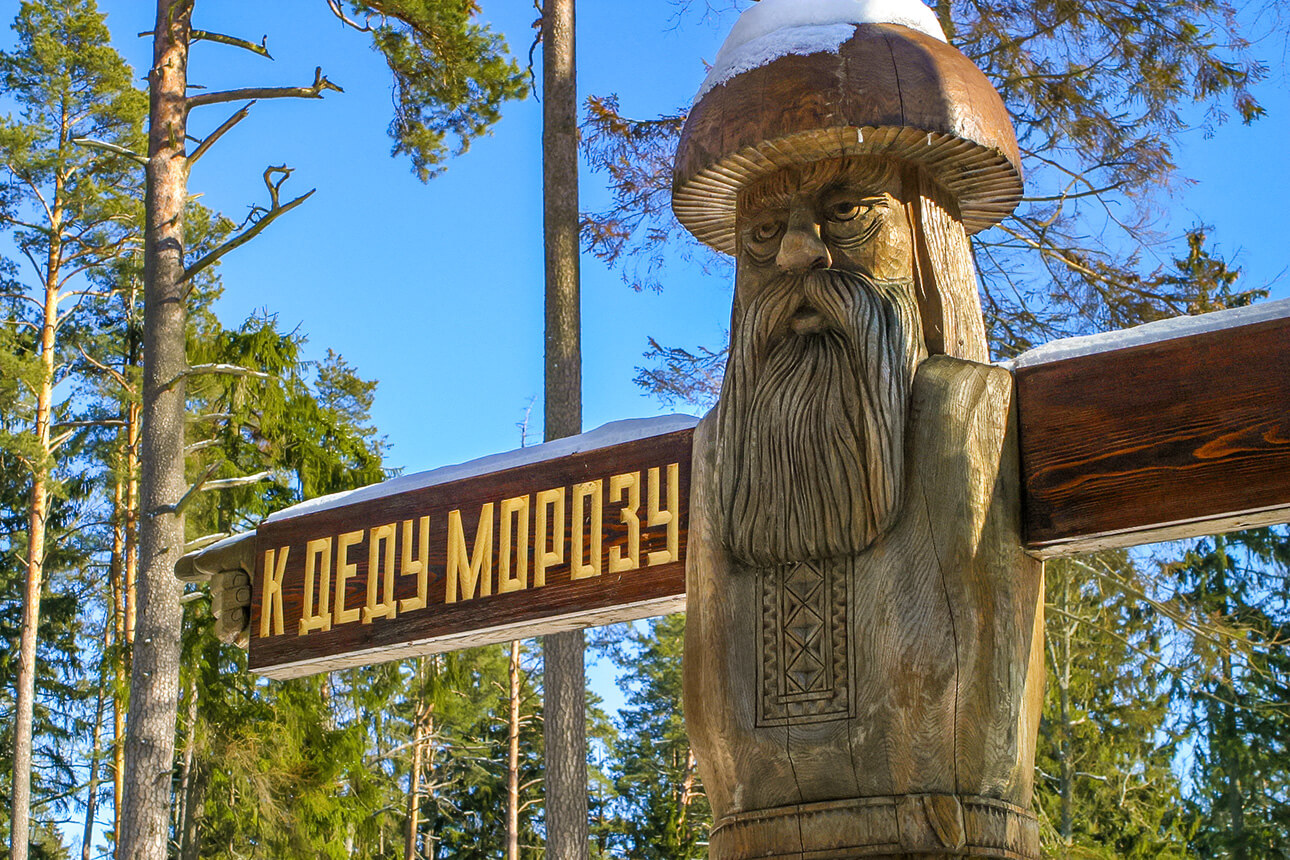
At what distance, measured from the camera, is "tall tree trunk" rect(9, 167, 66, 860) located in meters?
17.9

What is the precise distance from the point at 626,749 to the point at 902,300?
26.5 m

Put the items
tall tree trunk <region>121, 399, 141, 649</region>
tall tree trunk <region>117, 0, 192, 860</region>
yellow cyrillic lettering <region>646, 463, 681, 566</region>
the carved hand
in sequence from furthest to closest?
tall tree trunk <region>121, 399, 141, 649</region>
tall tree trunk <region>117, 0, 192, 860</region>
the carved hand
yellow cyrillic lettering <region>646, 463, 681, 566</region>

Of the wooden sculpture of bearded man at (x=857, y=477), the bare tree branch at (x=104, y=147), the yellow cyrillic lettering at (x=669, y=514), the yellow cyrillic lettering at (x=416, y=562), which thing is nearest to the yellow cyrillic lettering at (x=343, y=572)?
the yellow cyrillic lettering at (x=416, y=562)

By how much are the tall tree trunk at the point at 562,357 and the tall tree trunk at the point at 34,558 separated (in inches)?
431

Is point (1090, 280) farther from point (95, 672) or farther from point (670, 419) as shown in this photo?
point (95, 672)

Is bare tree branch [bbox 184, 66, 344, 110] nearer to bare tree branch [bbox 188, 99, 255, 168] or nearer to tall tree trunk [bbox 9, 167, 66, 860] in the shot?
bare tree branch [bbox 188, 99, 255, 168]

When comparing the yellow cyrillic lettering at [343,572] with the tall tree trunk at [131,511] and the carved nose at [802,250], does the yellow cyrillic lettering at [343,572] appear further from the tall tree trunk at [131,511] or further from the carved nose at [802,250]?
the tall tree trunk at [131,511]

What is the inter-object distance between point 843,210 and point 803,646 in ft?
2.83

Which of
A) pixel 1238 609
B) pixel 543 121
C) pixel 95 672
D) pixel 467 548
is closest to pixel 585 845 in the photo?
pixel 543 121

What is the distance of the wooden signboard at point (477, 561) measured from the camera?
273 cm

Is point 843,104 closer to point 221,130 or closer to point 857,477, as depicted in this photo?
point 857,477

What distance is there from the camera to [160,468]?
1048cm

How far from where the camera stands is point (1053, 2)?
1070 cm

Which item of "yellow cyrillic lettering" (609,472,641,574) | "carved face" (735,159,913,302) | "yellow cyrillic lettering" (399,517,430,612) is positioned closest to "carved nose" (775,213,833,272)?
"carved face" (735,159,913,302)
